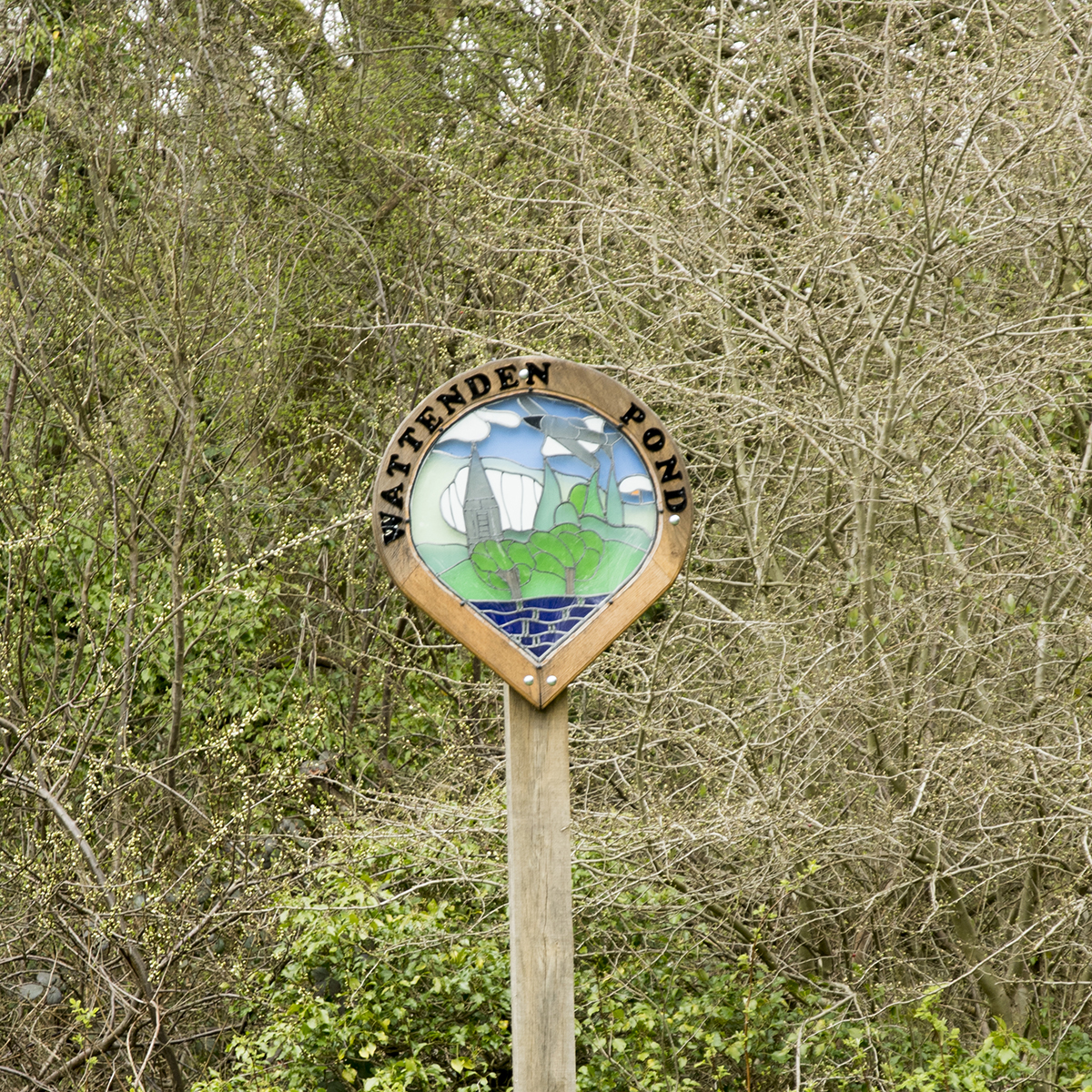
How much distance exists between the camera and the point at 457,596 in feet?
8.63

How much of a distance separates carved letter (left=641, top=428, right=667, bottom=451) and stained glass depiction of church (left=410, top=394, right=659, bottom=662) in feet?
0.10

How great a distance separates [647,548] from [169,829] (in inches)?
156

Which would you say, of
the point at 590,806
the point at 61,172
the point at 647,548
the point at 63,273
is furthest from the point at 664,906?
the point at 61,172

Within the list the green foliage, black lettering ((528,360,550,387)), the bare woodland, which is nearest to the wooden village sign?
black lettering ((528,360,550,387))

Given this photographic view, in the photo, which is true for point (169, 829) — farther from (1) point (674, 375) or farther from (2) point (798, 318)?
A: (2) point (798, 318)

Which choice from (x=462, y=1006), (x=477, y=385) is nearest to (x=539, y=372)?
(x=477, y=385)

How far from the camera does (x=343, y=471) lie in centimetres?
795

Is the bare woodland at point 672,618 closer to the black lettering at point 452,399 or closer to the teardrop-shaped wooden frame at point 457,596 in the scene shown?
the teardrop-shaped wooden frame at point 457,596

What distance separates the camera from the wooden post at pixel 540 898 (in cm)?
268

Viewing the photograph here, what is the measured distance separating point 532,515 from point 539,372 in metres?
0.29

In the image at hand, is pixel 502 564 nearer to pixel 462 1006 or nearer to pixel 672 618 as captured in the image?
pixel 672 618

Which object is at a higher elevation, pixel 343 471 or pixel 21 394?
pixel 21 394

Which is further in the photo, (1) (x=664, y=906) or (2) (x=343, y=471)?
(2) (x=343, y=471)

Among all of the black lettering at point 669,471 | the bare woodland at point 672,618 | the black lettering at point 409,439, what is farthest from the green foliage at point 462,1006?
the black lettering at point 409,439
